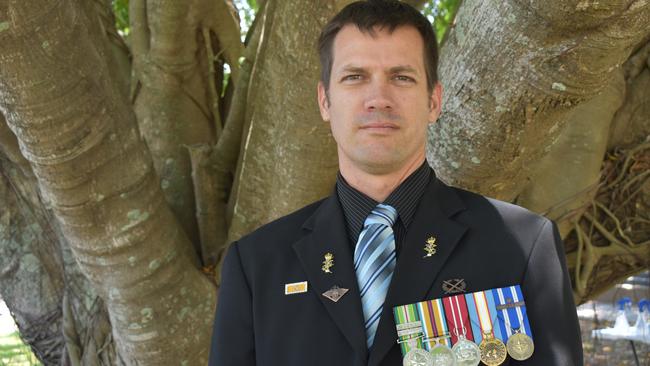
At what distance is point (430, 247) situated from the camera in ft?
5.66

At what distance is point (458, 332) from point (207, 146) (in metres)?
2.56

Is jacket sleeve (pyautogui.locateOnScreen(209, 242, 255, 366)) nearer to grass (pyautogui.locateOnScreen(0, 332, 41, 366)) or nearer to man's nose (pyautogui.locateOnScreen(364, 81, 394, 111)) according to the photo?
man's nose (pyautogui.locateOnScreen(364, 81, 394, 111))

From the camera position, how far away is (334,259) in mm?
1774

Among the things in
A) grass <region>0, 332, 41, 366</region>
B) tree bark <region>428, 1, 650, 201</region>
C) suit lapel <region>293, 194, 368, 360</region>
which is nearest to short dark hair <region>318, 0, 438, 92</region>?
suit lapel <region>293, 194, 368, 360</region>

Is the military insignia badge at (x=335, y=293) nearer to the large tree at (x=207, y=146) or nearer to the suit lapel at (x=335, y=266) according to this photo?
the suit lapel at (x=335, y=266)

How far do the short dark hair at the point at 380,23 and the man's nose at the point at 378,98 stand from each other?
5.3 inches

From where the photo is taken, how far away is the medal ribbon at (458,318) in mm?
1649

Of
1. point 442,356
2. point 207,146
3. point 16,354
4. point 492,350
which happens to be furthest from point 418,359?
point 16,354

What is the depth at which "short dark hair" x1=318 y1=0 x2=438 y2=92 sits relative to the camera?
181 cm

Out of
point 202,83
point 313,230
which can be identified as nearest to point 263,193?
point 202,83

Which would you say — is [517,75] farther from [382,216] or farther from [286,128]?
[286,128]

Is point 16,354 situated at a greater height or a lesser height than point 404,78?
lesser

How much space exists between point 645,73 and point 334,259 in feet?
10.5

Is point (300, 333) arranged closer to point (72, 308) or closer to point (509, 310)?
point (509, 310)
